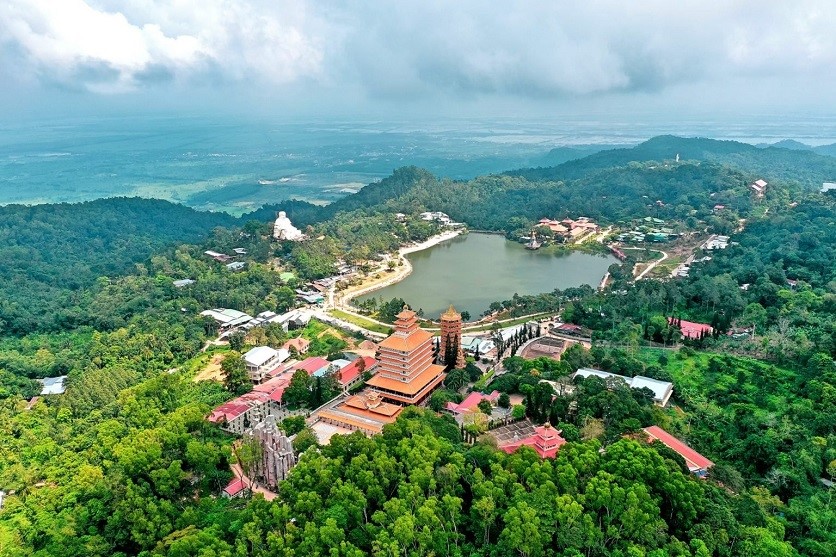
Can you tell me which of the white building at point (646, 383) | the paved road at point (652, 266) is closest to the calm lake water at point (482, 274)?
the paved road at point (652, 266)

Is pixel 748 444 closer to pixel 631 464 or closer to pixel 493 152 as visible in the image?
pixel 631 464

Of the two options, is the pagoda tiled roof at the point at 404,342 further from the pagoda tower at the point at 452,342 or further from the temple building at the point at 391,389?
the pagoda tower at the point at 452,342

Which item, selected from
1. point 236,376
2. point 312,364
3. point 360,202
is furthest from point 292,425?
point 360,202

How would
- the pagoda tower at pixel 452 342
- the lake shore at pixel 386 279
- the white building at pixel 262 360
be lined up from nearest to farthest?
1. the pagoda tower at pixel 452 342
2. the white building at pixel 262 360
3. the lake shore at pixel 386 279

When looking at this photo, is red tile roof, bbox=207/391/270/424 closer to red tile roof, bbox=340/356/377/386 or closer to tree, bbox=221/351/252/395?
tree, bbox=221/351/252/395

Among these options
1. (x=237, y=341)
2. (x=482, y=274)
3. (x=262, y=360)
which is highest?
(x=262, y=360)

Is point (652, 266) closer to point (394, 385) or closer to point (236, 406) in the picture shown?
point (394, 385)
